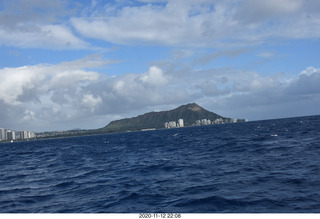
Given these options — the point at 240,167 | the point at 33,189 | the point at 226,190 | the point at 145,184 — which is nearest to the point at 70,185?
the point at 33,189

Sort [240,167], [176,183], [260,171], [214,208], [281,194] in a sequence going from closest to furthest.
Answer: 1. [214,208]
2. [281,194]
3. [176,183]
4. [260,171]
5. [240,167]

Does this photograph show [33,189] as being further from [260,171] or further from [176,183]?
[260,171]

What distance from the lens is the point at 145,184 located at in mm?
28266

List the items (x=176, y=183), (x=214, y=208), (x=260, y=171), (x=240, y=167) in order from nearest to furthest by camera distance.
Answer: (x=214, y=208) < (x=176, y=183) < (x=260, y=171) < (x=240, y=167)

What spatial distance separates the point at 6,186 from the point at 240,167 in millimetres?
27579

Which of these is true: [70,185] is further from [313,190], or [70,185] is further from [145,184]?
[313,190]

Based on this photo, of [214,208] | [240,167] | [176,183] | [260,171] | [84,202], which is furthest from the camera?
[240,167]

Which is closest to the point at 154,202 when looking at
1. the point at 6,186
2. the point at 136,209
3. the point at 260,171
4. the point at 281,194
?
the point at 136,209

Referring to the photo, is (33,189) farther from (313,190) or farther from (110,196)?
(313,190)

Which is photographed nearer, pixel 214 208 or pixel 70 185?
pixel 214 208

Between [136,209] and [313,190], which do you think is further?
[313,190]

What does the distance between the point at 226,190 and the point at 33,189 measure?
2001 cm

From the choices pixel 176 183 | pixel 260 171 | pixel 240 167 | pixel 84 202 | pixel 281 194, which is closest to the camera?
pixel 281 194

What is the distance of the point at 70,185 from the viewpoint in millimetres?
30562
